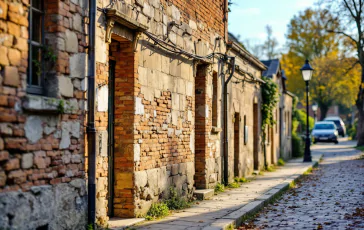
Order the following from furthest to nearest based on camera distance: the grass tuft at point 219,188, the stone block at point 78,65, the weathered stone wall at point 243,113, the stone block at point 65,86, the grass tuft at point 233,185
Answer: the weathered stone wall at point 243,113, the grass tuft at point 233,185, the grass tuft at point 219,188, the stone block at point 78,65, the stone block at point 65,86

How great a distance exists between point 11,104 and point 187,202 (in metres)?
6.13

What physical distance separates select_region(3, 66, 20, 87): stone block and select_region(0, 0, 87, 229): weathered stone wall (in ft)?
0.03

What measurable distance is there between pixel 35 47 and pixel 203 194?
6383 millimetres

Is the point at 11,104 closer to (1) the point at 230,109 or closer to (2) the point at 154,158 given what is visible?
(2) the point at 154,158

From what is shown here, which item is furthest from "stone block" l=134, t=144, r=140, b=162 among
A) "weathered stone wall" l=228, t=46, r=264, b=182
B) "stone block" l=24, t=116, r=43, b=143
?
"weathered stone wall" l=228, t=46, r=264, b=182

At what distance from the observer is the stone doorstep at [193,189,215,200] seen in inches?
453

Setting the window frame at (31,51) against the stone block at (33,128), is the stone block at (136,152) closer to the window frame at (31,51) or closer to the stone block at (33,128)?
the window frame at (31,51)

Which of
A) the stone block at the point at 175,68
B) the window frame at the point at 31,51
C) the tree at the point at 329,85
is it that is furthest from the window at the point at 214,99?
A: the tree at the point at 329,85

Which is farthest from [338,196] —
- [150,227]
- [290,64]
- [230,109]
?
[290,64]

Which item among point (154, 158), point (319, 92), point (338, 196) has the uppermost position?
point (319, 92)

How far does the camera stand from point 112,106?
855 centimetres

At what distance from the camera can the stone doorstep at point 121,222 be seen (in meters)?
7.56

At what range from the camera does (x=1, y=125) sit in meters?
5.17

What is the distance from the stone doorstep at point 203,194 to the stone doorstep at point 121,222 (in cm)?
331
